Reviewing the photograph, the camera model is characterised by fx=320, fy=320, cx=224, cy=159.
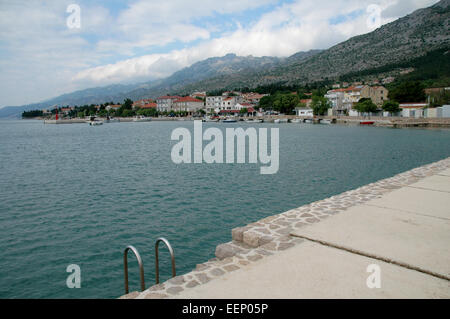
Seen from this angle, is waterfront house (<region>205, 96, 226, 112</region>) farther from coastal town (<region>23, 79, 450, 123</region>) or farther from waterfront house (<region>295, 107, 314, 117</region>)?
waterfront house (<region>295, 107, 314, 117</region>)

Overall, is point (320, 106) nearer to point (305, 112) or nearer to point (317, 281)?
point (305, 112)

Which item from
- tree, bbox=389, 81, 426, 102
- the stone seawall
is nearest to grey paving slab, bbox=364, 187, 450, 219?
the stone seawall

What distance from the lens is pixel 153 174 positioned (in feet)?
62.2

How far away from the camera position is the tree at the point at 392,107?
227 feet

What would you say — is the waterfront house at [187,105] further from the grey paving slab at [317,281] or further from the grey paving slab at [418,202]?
the grey paving slab at [317,281]

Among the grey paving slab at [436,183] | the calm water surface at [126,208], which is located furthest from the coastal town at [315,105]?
the grey paving slab at [436,183]

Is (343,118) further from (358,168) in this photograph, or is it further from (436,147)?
(358,168)

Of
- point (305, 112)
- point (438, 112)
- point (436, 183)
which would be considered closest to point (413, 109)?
point (438, 112)

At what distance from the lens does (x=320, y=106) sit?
9138 centimetres

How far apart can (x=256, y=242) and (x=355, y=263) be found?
182cm

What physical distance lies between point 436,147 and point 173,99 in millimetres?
133509

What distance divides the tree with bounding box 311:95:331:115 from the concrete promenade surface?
8891 centimetres
